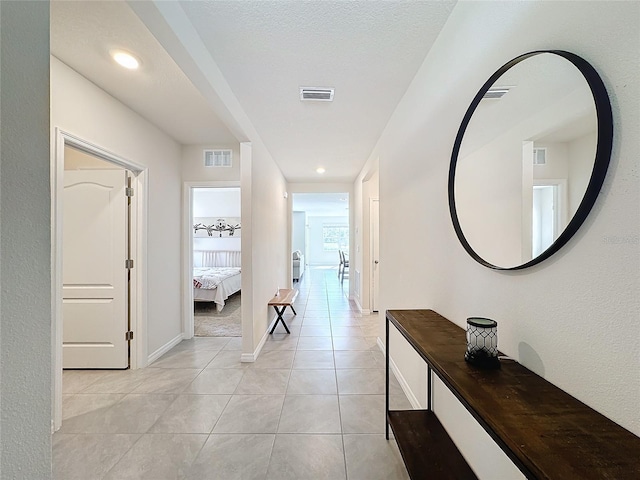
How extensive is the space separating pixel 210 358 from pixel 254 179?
2.04 meters

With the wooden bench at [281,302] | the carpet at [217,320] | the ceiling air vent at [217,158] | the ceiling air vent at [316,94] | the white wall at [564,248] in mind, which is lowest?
the carpet at [217,320]

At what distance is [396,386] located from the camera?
240 cm

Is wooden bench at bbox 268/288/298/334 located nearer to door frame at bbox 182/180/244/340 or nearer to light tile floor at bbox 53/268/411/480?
light tile floor at bbox 53/268/411/480

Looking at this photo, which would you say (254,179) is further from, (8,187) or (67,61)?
(8,187)

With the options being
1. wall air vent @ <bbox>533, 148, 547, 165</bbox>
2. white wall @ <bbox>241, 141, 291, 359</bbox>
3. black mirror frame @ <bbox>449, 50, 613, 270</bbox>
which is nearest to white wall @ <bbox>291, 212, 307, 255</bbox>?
white wall @ <bbox>241, 141, 291, 359</bbox>

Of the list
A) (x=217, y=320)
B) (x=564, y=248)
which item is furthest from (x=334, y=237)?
(x=564, y=248)

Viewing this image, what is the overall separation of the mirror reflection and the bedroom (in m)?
3.64

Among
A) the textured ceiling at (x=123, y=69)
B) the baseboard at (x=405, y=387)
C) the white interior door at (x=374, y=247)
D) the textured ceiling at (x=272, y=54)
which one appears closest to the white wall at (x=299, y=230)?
the white interior door at (x=374, y=247)

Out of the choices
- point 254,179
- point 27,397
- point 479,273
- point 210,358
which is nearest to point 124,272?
point 210,358

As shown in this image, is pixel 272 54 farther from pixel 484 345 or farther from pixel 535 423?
pixel 535 423

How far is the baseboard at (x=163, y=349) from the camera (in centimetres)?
289

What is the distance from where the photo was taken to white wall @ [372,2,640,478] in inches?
25.5

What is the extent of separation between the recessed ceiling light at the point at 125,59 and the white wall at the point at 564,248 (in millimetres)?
1978

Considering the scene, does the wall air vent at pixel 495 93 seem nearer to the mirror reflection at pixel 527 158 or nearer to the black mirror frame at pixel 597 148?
the mirror reflection at pixel 527 158
